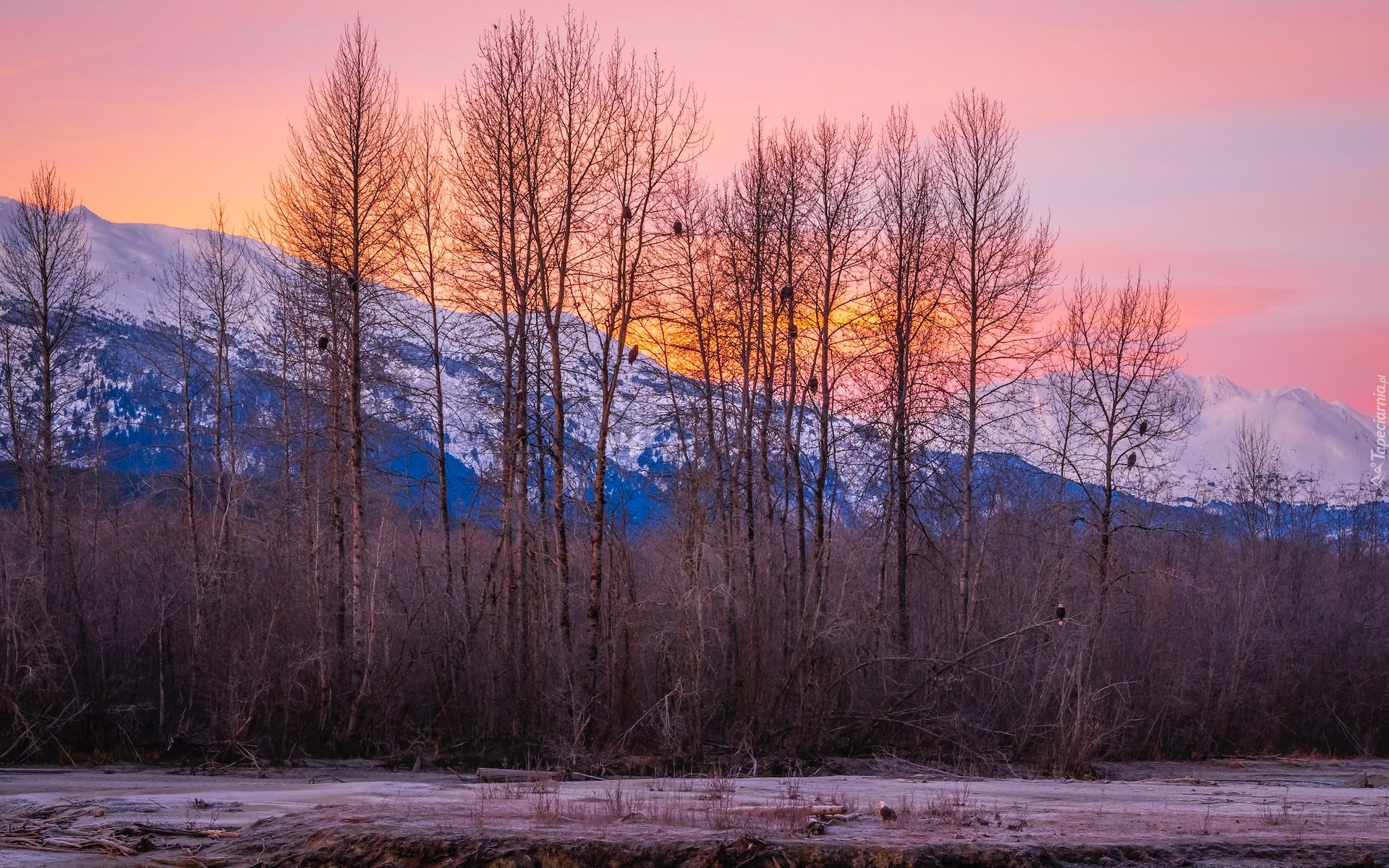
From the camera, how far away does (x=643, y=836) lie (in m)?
10.5

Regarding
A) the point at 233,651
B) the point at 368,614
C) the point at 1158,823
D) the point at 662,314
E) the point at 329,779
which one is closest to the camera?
the point at 1158,823

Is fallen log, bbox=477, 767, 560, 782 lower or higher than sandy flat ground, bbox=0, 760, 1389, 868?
→ lower

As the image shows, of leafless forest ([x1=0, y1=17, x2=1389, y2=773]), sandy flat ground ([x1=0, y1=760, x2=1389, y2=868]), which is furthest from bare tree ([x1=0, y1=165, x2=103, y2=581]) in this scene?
sandy flat ground ([x1=0, y1=760, x2=1389, y2=868])

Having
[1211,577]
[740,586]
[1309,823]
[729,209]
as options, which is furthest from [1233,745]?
[729,209]

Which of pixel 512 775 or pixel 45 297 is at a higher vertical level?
pixel 45 297

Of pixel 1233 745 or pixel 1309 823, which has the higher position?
pixel 1309 823

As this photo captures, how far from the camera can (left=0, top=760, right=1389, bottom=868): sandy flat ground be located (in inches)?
423

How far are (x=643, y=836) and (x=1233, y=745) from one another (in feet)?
76.7

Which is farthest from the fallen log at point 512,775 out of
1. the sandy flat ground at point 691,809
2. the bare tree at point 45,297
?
the bare tree at point 45,297

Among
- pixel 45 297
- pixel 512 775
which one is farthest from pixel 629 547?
pixel 45 297

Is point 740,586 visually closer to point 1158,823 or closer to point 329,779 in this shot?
point 329,779

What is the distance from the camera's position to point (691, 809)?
12203 mm

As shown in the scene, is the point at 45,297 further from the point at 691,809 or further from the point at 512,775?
A: the point at 691,809

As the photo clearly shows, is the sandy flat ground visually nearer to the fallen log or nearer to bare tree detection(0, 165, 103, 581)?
the fallen log
